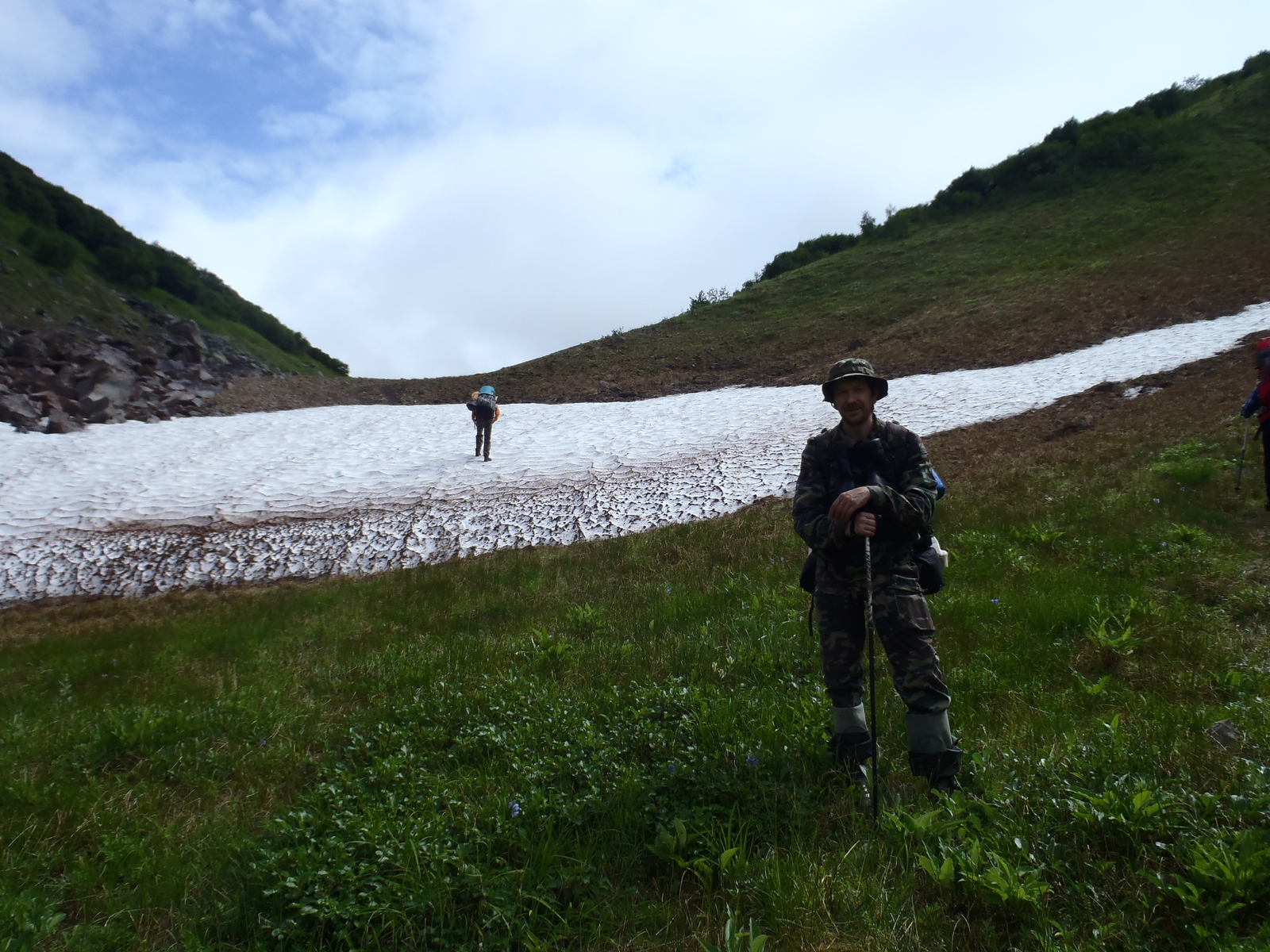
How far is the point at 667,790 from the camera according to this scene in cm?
374

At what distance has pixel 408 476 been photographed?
54.1ft

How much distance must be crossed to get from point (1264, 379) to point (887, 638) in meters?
6.91

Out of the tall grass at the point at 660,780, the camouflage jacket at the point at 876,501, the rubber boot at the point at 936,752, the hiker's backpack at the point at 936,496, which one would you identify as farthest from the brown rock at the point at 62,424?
the rubber boot at the point at 936,752

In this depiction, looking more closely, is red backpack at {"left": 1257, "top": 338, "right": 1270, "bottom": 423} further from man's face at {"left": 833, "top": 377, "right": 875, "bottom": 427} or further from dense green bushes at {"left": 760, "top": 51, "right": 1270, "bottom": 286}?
dense green bushes at {"left": 760, "top": 51, "right": 1270, "bottom": 286}

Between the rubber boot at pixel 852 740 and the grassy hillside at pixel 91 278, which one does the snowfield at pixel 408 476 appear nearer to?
the rubber boot at pixel 852 740

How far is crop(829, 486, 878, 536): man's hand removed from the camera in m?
3.60

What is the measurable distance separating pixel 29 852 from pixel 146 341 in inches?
1271

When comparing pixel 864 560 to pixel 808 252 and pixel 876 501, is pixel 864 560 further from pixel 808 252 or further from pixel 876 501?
pixel 808 252

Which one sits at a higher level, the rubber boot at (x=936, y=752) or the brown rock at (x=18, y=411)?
the brown rock at (x=18, y=411)

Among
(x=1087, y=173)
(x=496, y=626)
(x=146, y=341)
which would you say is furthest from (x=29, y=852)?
(x=1087, y=173)

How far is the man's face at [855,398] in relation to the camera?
13.3ft

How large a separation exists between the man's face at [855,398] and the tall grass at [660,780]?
1.80 m

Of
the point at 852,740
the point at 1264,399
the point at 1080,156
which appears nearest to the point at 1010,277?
the point at 1080,156

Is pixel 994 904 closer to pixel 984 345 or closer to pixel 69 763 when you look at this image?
pixel 69 763
